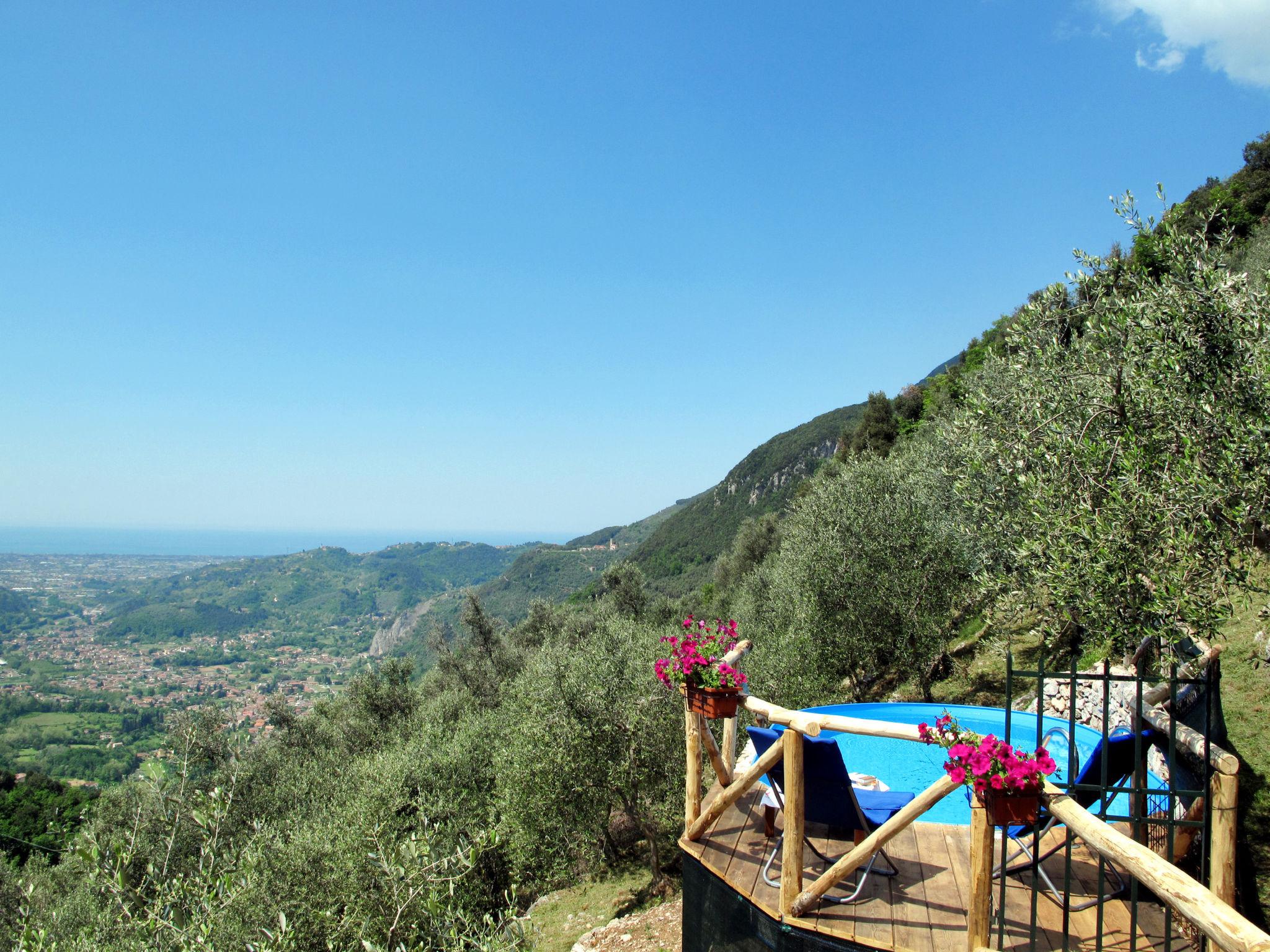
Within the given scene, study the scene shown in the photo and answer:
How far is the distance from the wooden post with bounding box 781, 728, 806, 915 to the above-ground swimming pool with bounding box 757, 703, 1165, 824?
3211 millimetres

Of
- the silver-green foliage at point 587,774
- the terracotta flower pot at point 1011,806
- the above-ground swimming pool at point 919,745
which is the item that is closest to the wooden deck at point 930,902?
the terracotta flower pot at point 1011,806

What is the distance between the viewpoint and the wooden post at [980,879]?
14.1 ft

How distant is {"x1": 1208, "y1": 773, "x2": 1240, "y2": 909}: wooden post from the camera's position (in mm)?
4281

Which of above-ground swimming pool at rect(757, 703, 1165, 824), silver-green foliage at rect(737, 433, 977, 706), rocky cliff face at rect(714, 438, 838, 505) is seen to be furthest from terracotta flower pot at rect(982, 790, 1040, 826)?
rocky cliff face at rect(714, 438, 838, 505)

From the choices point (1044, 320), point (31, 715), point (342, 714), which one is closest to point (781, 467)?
point (342, 714)

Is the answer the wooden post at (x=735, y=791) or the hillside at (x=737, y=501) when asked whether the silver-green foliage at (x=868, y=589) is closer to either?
the wooden post at (x=735, y=791)

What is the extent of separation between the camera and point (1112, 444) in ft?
24.4

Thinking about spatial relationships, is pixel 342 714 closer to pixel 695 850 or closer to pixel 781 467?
pixel 695 850

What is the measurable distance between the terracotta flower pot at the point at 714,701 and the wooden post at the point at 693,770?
133mm

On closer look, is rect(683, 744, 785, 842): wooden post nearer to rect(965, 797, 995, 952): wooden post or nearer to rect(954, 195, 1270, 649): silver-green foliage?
rect(965, 797, 995, 952): wooden post

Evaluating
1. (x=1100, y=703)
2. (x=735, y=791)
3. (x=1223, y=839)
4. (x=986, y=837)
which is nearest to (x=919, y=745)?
(x=1100, y=703)

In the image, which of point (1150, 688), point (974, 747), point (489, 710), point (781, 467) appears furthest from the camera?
point (781, 467)

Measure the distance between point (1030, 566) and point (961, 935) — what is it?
4205 mm

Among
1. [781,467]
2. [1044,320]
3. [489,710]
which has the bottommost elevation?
[489,710]
